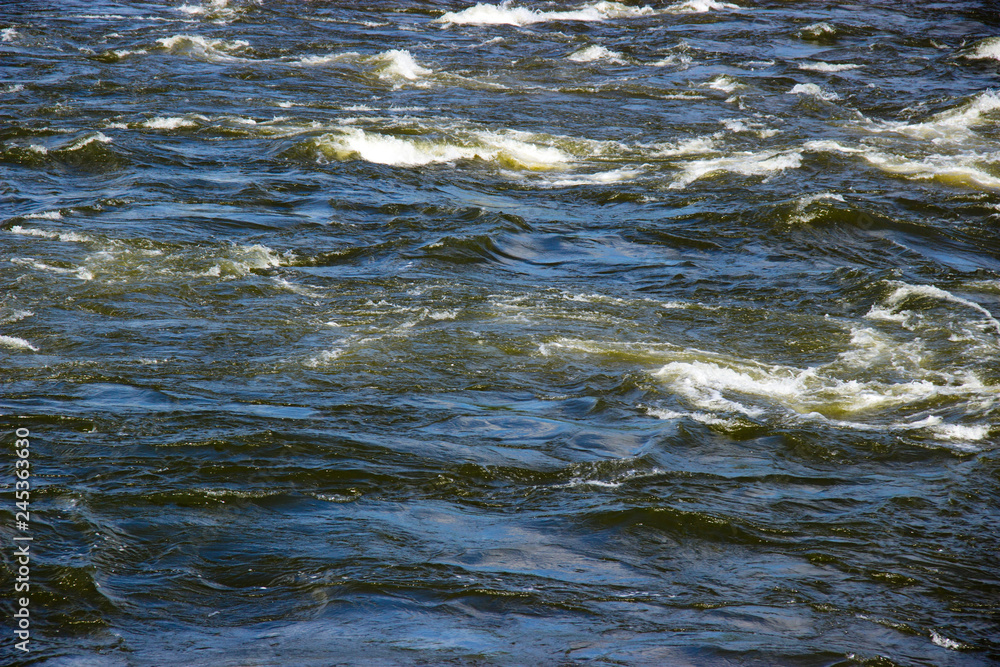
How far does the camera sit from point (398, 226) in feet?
33.1

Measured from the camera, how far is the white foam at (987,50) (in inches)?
779

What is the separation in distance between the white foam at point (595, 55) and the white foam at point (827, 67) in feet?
12.0

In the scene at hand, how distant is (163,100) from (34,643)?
1263cm

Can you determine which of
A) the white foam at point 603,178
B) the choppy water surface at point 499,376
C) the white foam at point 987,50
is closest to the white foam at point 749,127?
the choppy water surface at point 499,376

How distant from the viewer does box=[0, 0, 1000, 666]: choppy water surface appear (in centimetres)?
404

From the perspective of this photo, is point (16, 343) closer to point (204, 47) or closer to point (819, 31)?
point (204, 47)

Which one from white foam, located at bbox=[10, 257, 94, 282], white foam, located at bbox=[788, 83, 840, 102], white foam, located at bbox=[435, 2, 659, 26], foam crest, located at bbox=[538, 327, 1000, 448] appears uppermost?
white foam, located at bbox=[435, 2, 659, 26]

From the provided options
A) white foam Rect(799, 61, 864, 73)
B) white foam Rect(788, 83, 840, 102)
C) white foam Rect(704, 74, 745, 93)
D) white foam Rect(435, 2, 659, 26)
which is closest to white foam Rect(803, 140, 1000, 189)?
white foam Rect(788, 83, 840, 102)

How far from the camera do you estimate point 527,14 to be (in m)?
25.2

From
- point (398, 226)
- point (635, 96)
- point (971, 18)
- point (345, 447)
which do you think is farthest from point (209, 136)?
point (971, 18)

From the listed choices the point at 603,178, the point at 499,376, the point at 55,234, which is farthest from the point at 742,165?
the point at 55,234

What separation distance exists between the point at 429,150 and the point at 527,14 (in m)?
13.8

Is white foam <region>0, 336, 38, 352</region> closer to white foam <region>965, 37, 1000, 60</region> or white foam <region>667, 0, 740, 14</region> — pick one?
white foam <region>965, 37, 1000, 60</region>

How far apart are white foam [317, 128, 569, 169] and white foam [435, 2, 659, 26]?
41.2 ft
